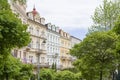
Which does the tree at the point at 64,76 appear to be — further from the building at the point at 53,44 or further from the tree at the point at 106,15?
the tree at the point at 106,15

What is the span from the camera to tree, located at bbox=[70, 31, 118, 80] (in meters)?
28.5

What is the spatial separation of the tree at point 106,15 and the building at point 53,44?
1608 inches

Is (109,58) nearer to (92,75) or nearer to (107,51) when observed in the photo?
(107,51)

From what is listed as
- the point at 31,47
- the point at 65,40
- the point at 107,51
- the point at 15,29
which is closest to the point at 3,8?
the point at 15,29

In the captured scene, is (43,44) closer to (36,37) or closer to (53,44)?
(36,37)

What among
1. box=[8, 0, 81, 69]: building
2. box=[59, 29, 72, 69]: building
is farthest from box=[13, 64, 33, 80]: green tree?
box=[59, 29, 72, 69]: building

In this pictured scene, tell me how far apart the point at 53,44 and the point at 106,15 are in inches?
1798

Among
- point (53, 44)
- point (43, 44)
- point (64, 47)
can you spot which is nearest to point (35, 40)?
point (43, 44)

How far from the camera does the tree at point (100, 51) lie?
2848cm

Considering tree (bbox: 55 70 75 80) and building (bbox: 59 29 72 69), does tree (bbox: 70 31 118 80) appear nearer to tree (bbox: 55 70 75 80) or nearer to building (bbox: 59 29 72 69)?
tree (bbox: 55 70 75 80)

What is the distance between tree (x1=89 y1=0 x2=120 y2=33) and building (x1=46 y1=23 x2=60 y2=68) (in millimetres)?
40852

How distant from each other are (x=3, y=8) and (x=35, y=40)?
5248cm

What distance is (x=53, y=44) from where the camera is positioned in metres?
81.7

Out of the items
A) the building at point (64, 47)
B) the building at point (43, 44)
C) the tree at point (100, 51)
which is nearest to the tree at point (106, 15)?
the tree at point (100, 51)
